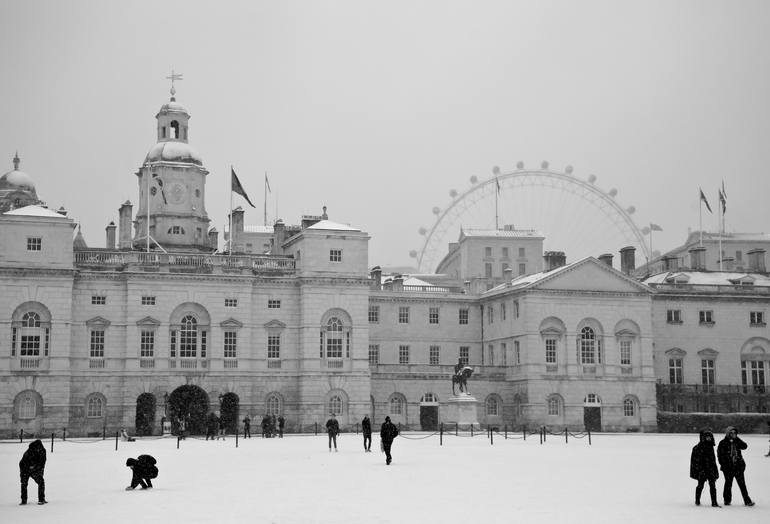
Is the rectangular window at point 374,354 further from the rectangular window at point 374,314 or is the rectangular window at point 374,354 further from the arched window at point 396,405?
the arched window at point 396,405

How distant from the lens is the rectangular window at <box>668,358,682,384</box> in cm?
→ 7869

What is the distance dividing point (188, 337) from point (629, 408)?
2871 centimetres

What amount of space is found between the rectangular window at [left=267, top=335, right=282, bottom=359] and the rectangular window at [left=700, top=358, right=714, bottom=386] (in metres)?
29.0

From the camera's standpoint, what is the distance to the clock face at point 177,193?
7550 cm

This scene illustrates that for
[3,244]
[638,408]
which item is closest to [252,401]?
[3,244]

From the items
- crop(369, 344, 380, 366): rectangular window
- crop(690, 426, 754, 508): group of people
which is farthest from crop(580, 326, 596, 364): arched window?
crop(690, 426, 754, 508): group of people

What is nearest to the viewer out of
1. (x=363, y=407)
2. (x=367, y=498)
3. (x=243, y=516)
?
(x=243, y=516)

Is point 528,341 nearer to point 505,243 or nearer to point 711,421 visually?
point 711,421

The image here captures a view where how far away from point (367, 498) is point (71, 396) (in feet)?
140

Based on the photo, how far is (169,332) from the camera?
67.4 m

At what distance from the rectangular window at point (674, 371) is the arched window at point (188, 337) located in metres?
32.0

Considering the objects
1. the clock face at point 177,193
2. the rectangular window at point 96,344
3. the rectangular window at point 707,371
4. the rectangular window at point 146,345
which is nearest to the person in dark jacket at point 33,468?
the rectangular window at point 96,344

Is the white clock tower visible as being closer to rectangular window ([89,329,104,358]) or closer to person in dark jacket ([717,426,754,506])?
rectangular window ([89,329,104,358])

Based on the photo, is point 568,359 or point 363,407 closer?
point 363,407
